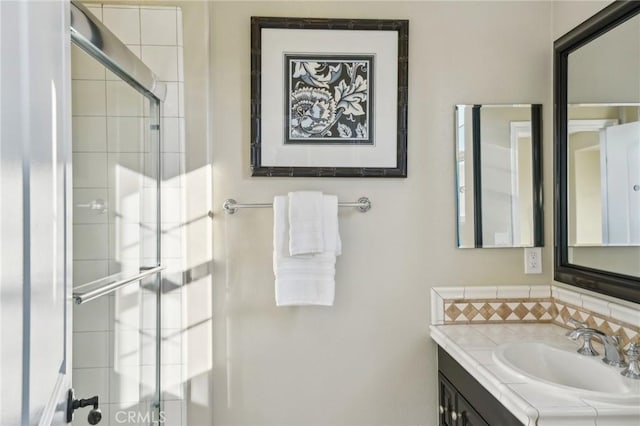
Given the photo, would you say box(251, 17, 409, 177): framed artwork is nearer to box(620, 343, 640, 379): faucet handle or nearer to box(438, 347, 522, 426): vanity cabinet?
box(438, 347, 522, 426): vanity cabinet

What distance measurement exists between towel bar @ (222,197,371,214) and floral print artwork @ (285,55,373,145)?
0.85ft

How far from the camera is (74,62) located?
1173 mm

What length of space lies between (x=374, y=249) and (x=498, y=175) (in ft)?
2.06

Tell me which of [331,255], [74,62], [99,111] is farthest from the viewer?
[331,255]

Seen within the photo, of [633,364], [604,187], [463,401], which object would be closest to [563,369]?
[633,364]

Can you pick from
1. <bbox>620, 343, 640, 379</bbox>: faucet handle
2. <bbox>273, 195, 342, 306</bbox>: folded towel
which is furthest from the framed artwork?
<bbox>620, 343, 640, 379</bbox>: faucet handle

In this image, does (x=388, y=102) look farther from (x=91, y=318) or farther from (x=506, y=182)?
(x=91, y=318)

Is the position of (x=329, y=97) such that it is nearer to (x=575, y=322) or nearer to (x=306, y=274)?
(x=306, y=274)

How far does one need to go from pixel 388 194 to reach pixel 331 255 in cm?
38

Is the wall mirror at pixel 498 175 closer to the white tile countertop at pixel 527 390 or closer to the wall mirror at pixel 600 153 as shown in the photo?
the wall mirror at pixel 600 153

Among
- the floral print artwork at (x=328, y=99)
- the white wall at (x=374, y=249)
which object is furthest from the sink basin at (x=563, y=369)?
the floral print artwork at (x=328, y=99)

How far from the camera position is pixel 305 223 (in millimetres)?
1836

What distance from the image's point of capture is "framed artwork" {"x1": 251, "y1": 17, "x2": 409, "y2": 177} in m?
1.92

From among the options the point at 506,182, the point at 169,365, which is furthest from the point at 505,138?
the point at 169,365
